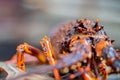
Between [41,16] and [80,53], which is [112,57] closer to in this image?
[80,53]

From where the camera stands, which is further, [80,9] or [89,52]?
[80,9]

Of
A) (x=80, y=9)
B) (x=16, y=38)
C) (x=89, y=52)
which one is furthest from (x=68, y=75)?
(x=80, y=9)

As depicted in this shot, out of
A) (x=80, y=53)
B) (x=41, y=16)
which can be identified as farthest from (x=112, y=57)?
(x=41, y=16)

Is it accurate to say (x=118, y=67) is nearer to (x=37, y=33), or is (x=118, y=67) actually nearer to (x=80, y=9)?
(x=37, y=33)

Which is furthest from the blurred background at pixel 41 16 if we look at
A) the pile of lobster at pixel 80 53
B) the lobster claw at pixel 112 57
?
the lobster claw at pixel 112 57

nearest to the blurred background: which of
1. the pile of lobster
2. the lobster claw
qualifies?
the pile of lobster

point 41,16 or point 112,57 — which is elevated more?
point 41,16

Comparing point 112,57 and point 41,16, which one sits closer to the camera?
point 112,57
